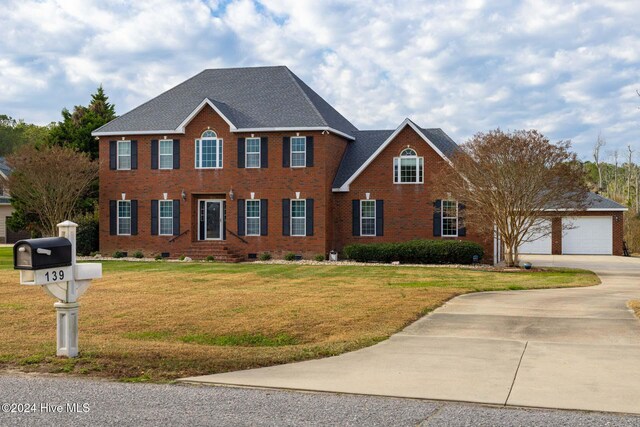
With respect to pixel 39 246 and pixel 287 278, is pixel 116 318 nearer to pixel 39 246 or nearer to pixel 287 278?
pixel 39 246

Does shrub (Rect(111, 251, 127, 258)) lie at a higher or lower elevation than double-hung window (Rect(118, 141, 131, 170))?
lower

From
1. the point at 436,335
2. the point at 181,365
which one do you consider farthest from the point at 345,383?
the point at 436,335

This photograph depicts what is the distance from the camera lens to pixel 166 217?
3344 cm

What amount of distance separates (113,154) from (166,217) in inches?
160

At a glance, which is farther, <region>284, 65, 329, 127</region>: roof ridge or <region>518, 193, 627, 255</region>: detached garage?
<region>518, 193, 627, 255</region>: detached garage

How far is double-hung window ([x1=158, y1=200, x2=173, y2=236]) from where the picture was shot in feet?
109

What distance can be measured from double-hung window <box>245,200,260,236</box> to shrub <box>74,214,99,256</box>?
8.28 m

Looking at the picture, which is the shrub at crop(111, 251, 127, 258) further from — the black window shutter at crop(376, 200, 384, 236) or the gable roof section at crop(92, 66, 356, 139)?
the black window shutter at crop(376, 200, 384, 236)

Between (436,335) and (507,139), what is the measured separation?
15.6 m

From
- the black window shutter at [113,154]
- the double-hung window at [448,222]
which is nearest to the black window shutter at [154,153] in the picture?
the black window shutter at [113,154]

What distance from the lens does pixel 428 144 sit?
3105cm

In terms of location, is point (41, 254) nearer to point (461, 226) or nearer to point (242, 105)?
point (461, 226)

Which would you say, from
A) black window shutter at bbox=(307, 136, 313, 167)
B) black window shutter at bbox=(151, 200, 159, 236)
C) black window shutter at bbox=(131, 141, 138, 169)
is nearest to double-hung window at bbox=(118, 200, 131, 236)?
black window shutter at bbox=(151, 200, 159, 236)

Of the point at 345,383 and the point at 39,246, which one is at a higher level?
the point at 39,246
